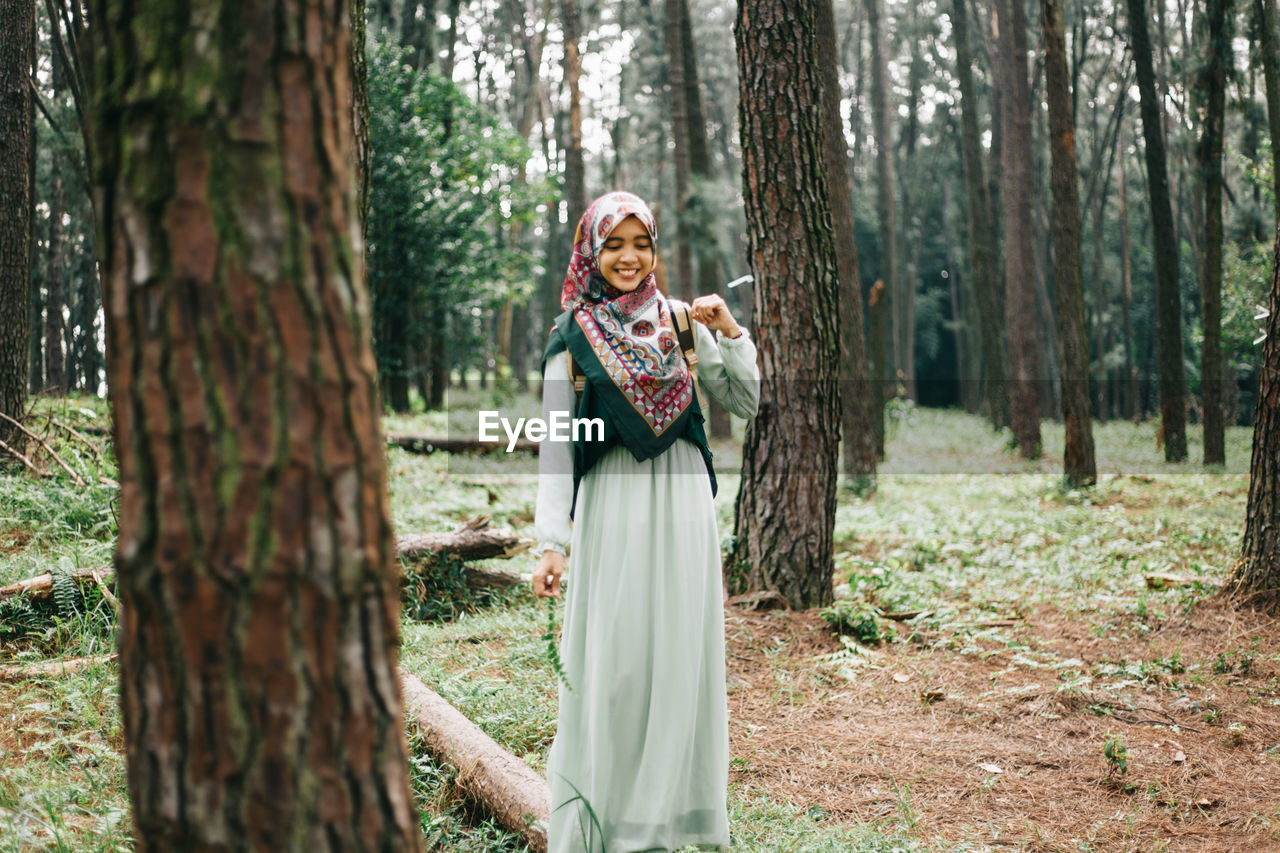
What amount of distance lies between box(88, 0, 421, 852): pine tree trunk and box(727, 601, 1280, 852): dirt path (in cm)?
254

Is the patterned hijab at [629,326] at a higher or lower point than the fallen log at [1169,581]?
higher

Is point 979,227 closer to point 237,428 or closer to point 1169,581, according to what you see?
point 1169,581

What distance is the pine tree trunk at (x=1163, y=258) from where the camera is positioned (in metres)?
12.7

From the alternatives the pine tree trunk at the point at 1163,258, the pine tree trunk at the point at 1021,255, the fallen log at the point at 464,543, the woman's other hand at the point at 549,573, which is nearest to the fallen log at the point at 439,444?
the fallen log at the point at 464,543

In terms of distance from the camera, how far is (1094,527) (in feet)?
26.6

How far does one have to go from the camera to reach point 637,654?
2709mm

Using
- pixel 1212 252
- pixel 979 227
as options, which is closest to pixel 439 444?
pixel 1212 252

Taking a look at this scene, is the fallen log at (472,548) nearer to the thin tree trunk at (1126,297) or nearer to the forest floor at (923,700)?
the forest floor at (923,700)

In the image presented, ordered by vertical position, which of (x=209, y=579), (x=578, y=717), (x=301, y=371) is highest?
(x=301, y=371)

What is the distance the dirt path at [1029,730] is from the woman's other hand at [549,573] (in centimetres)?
143

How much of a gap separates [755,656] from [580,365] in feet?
8.73

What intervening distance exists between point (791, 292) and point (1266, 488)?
9.09 ft

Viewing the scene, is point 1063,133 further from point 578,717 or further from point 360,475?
point 360,475

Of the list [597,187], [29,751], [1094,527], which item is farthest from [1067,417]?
[597,187]
